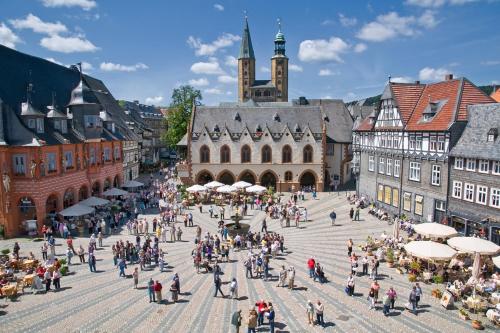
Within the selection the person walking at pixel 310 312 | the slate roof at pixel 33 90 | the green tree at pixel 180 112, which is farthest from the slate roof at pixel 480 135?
the green tree at pixel 180 112

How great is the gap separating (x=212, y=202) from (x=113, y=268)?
20799 millimetres

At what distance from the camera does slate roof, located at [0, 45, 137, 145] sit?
104ft

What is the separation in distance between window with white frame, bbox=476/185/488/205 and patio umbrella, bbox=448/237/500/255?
6.14 metres

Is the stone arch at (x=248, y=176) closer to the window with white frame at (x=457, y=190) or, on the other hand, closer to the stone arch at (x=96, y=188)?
the stone arch at (x=96, y=188)

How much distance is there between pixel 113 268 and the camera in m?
23.6

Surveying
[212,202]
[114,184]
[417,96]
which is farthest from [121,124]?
[417,96]

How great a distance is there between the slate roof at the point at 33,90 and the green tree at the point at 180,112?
2217 cm

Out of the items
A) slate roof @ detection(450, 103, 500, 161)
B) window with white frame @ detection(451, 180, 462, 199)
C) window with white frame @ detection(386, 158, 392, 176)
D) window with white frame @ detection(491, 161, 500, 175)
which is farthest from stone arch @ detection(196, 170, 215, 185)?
window with white frame @ detection(491, 161, 500, 175)

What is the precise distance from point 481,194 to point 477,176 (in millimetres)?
1334

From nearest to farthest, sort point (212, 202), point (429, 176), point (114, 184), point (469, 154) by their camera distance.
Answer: point (469, 154) < point (429, 176) < point (212, 202) < point (114, 184)

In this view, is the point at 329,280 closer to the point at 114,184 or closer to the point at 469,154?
the point at 469,154

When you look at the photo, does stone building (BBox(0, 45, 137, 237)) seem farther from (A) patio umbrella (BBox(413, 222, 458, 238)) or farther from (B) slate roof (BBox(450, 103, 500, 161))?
(B) slate roof (BBox(450, 103, 500, 161))

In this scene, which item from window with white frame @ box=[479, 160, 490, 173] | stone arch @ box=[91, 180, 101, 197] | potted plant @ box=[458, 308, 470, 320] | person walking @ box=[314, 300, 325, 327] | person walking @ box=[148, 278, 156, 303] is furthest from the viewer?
stone arch @ box=[91, 180, 101, 197]

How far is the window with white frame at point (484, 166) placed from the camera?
26322 millimetres
